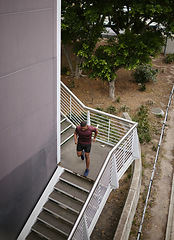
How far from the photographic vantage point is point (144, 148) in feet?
38.2

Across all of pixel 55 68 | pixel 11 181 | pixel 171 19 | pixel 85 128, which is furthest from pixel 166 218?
pixel 171 19

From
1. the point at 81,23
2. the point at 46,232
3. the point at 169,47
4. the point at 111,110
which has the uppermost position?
the point at 81,23

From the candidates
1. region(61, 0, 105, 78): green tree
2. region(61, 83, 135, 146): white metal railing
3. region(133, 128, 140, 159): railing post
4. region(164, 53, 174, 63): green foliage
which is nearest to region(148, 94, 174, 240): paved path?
region(61, 83, 135, 146): white metal railing

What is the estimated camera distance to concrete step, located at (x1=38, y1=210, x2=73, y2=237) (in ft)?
23.7

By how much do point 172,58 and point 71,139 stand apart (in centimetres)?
1388

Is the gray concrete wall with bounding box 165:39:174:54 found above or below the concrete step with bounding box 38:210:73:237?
above

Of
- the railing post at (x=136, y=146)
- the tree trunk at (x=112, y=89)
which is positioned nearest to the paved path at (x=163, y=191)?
the railing post at (x=136, y=146)

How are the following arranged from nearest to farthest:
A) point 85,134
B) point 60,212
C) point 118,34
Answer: point 85,134 → point 60,212 → point 118,34

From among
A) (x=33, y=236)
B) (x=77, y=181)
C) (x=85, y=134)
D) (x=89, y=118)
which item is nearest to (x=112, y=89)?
(x=89, y=118)

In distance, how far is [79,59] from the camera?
54.4 feet

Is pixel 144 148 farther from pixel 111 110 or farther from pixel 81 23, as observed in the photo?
pixel 81 23

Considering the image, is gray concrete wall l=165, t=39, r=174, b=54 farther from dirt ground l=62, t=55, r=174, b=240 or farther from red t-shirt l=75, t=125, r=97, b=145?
red t-shirt l=75, t=125, r=97, b=145

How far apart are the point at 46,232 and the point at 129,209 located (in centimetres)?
245

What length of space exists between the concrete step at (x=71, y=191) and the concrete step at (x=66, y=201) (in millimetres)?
139
